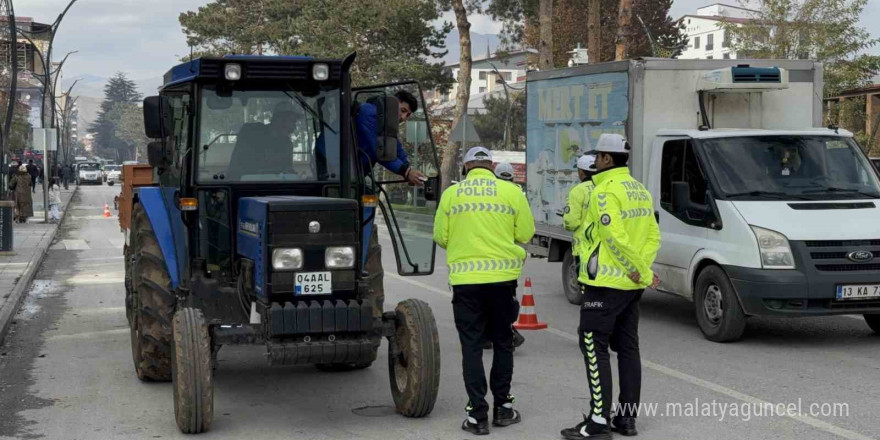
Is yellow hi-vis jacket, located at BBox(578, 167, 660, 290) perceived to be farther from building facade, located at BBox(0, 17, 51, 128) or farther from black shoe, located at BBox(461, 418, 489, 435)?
building facade, located at BBox(0, 17, 51, 128)

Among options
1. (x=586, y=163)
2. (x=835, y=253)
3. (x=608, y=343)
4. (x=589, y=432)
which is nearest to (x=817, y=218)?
(x=835, y=253)

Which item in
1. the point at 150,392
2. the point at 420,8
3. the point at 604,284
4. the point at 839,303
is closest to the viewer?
the point at 604,284

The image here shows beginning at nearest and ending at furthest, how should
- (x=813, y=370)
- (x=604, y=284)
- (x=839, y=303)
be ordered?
(x=604, y=284) → (x=813, y=370) → (x=839, y=303)

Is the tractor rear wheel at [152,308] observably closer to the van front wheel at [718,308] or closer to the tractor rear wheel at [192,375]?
the tractor rear wheel at [192,375]

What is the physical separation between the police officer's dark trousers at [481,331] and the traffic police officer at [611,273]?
519 mm

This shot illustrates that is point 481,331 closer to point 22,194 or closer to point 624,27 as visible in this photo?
point 624,27

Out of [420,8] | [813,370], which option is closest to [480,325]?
[813,370]

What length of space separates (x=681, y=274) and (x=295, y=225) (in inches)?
222

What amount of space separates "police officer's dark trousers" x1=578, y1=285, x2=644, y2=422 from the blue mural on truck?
555cm

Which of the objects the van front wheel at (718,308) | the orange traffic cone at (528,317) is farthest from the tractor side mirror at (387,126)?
the van front wheel at (718,308)

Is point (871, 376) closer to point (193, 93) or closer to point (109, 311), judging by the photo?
point (193, 93)

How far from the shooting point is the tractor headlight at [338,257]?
729cm

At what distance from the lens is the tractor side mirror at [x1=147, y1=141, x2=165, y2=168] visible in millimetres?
8508

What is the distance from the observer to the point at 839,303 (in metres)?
10.4
